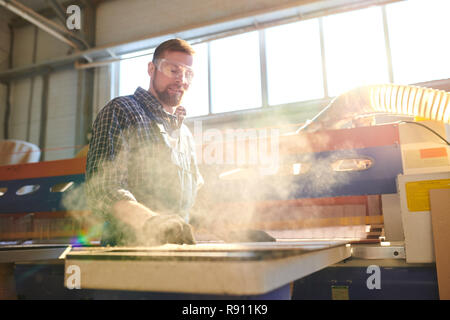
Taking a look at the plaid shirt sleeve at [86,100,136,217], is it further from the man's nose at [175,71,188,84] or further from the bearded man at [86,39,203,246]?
the man's nose at [175,71,188,84]

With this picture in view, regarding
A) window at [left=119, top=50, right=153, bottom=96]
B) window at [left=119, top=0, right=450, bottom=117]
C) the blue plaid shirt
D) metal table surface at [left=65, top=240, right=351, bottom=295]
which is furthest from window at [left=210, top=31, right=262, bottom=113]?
metal table surface at [left=65, top=240, right=351, bottom=295]

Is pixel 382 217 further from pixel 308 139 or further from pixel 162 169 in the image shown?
pixel 162 169

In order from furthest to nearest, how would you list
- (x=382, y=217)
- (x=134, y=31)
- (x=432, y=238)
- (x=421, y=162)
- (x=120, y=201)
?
(x=134, y=31) → (x=382, y=217) → (x=421, y=162) → (x=432, y=238) → (x=120, y=201)

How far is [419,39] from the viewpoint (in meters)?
4.13

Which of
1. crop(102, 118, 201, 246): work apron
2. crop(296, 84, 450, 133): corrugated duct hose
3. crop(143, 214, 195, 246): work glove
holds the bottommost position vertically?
crop(143, 214, 195, 246): work glove

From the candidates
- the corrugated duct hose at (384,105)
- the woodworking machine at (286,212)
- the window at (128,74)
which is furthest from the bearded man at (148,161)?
the window at (128,74)

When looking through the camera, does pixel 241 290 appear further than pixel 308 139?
No

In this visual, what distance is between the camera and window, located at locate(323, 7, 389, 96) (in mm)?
4352

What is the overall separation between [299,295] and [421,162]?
0.73 meters

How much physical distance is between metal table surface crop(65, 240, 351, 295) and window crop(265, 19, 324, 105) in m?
4.20

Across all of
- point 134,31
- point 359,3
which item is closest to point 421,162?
point 359,3

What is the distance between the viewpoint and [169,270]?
2.01 feet

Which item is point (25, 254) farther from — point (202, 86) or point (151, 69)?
point (202, 86)

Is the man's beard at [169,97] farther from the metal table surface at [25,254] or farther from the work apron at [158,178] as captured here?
the metal table surface at [25,254]
